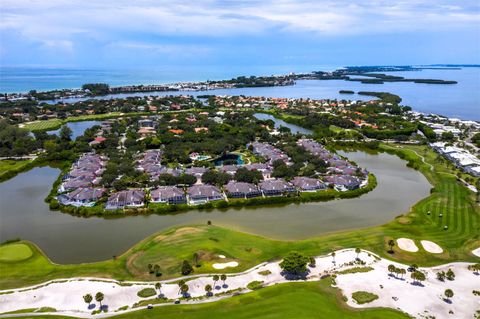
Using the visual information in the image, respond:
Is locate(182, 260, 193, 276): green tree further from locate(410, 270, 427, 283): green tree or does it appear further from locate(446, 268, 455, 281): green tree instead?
locate(446, 268, 455, 281): green tree

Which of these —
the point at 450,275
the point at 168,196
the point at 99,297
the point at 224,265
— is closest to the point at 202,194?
the point at 168,196

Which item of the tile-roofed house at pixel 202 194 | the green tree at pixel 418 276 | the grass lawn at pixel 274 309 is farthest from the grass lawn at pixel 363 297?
the tile-roofed house at pixel 202 194

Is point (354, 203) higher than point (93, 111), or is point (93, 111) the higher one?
point (93, 111)

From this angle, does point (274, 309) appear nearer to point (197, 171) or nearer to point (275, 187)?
point (275, 187)

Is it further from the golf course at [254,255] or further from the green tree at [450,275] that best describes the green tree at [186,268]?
the green tree at [450,275]

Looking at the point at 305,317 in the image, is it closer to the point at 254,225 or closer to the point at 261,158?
the point at 254,225

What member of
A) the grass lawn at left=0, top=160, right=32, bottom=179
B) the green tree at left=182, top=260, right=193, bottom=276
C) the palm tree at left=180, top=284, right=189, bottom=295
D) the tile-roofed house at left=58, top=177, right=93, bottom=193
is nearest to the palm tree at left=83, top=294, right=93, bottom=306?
the palm tree at left=180, top=284, right=189, bottom=295

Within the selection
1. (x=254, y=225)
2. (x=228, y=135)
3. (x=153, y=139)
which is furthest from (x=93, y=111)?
(x=254, y=225)
